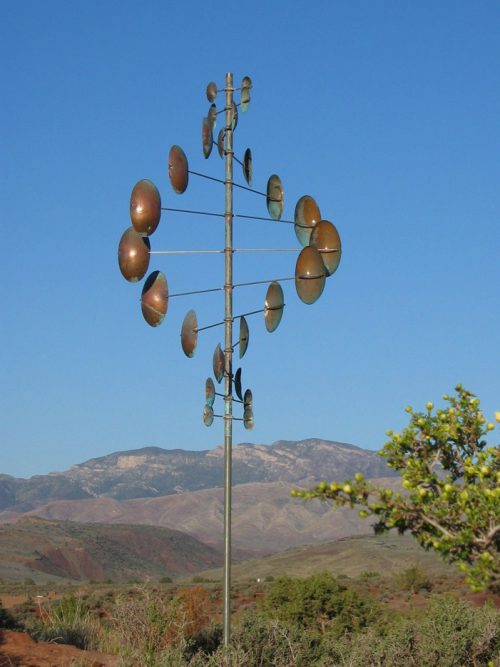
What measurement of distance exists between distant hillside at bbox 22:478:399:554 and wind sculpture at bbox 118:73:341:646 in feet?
401

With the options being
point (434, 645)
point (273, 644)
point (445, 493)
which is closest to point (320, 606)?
point (434, 645)

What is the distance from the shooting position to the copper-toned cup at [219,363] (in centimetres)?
1065

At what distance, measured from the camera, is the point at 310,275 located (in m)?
10.6

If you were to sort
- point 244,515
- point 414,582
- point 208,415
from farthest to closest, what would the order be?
1. point 244,515
2. point 414,582
3. point 208,415

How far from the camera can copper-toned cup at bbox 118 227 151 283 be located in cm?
1085

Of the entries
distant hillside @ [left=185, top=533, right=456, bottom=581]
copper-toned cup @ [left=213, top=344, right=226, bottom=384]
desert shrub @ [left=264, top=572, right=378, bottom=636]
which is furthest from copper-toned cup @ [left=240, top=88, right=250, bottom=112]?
distant hillside @ [left=185, top=533, right=456, bottom=581]

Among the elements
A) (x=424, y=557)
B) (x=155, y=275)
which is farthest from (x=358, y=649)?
(x=424, y=557)

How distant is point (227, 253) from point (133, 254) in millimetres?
1083

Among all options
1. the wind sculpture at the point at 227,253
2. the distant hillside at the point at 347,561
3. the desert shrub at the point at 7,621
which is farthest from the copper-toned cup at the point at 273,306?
the distant hillside at the point at 347,561

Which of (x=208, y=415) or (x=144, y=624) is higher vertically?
(x=208, y=415)

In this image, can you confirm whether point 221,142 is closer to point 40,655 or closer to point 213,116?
point 213,116

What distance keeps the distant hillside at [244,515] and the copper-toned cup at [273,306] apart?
122061 millimetres

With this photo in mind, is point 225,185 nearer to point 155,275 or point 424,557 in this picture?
point 155,275

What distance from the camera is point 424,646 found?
12.8 metres
